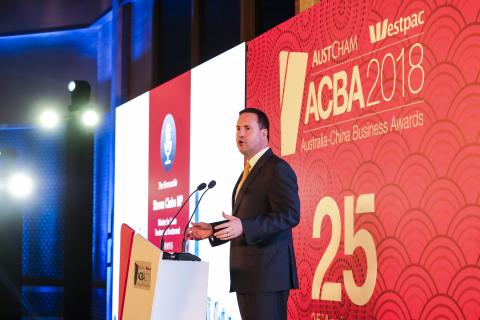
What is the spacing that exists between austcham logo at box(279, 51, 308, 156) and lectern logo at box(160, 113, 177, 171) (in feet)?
5.92

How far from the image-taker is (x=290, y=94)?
4820 millimetres

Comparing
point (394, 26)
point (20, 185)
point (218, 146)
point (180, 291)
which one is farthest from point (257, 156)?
point (20, 185)

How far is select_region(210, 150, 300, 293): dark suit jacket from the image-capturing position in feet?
11.6

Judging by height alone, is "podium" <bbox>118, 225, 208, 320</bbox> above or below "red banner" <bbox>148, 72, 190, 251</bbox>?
below

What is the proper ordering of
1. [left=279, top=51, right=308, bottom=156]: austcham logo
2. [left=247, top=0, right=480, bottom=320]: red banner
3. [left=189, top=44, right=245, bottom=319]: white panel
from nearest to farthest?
1. [left=247, top=0, right=480, bottom=320]: red banner
2. [left=279, top=51, right=308, bottom=156]: austcham logo
3. [left=189, top=44, right=245, bottom=319]: white panel

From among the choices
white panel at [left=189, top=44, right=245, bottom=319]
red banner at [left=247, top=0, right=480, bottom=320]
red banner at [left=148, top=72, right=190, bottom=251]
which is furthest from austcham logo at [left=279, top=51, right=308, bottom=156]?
red banner at [left=148, top=72, right=190, bottom=251]

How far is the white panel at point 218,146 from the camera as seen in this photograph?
5418mm

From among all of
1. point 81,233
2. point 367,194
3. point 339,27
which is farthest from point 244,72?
point 81,233

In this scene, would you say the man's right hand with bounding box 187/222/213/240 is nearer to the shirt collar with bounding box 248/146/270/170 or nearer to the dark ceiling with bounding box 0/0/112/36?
the shirt collar with bounding box 248/146/270/170

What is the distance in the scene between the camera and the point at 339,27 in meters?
4.32

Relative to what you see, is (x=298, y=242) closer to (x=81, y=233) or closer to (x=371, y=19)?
(x=371, y=19)

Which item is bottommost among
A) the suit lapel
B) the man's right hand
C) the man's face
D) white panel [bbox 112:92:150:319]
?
the man's right hand

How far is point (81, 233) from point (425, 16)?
431 cm

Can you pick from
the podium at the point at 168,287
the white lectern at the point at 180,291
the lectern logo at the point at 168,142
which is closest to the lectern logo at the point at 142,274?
the podium at the point at 168,287
